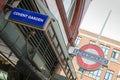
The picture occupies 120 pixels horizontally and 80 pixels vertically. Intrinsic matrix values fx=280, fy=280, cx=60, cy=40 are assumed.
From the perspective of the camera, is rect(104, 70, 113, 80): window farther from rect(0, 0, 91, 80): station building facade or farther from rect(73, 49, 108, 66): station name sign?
rect(73, 49, 108, 66): station name sign

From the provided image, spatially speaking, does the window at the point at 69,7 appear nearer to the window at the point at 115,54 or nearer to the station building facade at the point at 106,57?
the station building facade at the point at 106,57

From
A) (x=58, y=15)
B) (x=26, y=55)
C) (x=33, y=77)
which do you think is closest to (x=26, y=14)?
(x=26, y=55)

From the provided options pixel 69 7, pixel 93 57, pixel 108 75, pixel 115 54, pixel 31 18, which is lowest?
pixel 108 75

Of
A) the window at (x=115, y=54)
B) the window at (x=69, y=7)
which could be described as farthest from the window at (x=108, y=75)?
the window at (x=69, y=7)

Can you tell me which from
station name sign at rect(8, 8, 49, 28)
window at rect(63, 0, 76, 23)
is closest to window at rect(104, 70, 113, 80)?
window at rect(63, 0, 76, 23)

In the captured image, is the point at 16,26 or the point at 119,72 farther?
the point at 119,72

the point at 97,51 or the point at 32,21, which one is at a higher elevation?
the point at 32,21

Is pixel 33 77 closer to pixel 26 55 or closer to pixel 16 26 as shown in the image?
pixel 26 55

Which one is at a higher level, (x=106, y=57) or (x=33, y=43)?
(x=33, y=43)

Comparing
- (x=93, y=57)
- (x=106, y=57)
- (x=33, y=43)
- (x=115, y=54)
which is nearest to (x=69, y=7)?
(x=93, y=57)

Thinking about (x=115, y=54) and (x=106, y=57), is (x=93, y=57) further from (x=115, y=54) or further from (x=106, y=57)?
(x=115, y=54)

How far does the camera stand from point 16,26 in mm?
5805

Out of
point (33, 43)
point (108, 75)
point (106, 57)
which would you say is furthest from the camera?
point (106, 57)

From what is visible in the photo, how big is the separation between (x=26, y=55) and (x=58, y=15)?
269 centimetres
